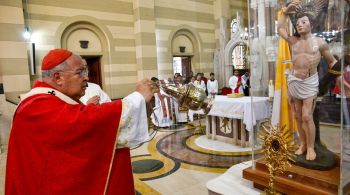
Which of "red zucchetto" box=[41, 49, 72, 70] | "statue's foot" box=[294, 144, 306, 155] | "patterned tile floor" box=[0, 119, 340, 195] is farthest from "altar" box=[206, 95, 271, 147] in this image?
"red zucchetto" box=[41, 49, 72, 70]

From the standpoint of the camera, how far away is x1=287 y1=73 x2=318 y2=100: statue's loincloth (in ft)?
7.23

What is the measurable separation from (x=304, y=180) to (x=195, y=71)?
1048 cm

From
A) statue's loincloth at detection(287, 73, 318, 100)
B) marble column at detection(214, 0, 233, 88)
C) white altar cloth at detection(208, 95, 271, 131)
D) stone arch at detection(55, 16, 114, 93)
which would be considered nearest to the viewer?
statue's loincloth at detection(287, 73, 318, 100)

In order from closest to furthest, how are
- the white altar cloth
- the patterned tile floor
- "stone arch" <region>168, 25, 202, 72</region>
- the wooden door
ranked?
the patterned tile floor, the white altar cloth, the wooden door, "stone arch" <region>168, 25, 202, 72</region>

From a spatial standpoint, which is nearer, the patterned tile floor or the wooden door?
the patterned tile floor

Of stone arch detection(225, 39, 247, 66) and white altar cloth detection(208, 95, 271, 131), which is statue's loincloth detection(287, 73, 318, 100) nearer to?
white altar cloth detection(208, 95, 271, 131)

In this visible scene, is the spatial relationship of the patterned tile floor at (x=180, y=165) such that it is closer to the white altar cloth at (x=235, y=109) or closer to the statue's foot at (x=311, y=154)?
the statue's foot at (x=311, y=154)

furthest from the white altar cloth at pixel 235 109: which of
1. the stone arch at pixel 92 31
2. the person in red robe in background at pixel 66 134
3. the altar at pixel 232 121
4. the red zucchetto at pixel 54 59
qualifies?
the stone arch at pixel 92 31

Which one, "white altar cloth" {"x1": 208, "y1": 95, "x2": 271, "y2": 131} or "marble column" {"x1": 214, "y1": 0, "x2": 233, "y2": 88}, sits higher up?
"marble column" {"x1": 214, "y1": 0, "x2": 233, "y2": 88}

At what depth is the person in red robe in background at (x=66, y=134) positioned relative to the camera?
4.63 feet

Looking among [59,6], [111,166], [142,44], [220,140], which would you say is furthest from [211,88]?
[111,166]

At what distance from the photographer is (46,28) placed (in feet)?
27.2

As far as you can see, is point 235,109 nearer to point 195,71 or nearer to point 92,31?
point 92,31

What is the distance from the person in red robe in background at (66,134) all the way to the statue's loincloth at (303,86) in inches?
56.6
